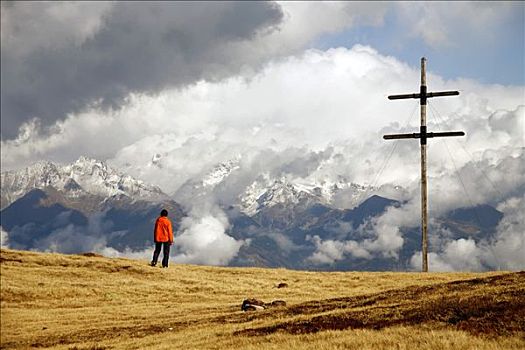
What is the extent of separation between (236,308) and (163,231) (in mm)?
12027

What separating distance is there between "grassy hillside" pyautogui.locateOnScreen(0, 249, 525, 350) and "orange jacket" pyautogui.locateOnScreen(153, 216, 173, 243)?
115 inches

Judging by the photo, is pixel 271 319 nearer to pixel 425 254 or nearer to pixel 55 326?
pixel 55 326

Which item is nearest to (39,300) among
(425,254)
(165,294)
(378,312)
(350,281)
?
(165,294)

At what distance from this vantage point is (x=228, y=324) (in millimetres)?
26359

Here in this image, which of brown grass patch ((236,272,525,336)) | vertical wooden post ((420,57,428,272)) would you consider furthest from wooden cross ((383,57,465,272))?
brown grass patch ((236,272,525,336))

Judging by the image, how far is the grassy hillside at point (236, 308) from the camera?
1978 cm

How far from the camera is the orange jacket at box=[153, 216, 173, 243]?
Result: 4324 cm

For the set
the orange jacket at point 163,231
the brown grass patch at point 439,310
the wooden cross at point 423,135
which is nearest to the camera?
the brown grass patch at point 439,310

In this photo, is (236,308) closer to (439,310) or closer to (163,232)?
(163,232)

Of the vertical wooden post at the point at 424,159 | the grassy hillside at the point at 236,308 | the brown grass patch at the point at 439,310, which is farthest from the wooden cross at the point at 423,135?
the brown grass patch at the point at 439,310

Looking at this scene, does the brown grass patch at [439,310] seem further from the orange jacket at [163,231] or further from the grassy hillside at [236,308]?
the orange jacket at [163,231]

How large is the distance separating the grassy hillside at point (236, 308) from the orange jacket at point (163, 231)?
2932 mm

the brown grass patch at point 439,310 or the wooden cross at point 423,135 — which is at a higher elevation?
the wooden cross at point 423,135

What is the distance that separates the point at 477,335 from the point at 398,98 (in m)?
30.7
